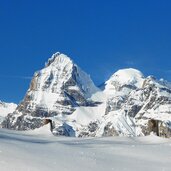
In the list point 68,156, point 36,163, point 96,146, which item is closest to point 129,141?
point 96,146

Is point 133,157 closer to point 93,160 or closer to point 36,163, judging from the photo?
point 93,160

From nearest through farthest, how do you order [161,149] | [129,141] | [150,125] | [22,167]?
[22,167] → [161,149] → [129,141] → [150,125]

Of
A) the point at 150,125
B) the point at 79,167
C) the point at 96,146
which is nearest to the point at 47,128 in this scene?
the point at 150,125

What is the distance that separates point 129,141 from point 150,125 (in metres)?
7.93

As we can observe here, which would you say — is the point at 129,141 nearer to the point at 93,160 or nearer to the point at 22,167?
the point at 93,160

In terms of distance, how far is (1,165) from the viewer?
2016 centimetres

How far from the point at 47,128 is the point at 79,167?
1974 centimetres

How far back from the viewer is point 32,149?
2391 centimetres

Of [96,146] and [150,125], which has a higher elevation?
[150,125]

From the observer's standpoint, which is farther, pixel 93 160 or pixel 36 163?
pixel 93 160

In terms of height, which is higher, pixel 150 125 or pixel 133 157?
pixel 150 125

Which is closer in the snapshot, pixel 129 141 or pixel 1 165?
pixel 1 165

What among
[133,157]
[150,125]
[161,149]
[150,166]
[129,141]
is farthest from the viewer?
[150,125]

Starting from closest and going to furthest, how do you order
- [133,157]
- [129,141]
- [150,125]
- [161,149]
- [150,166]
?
[150,166], [133,157], [161,149], [129,141], [150,125]
